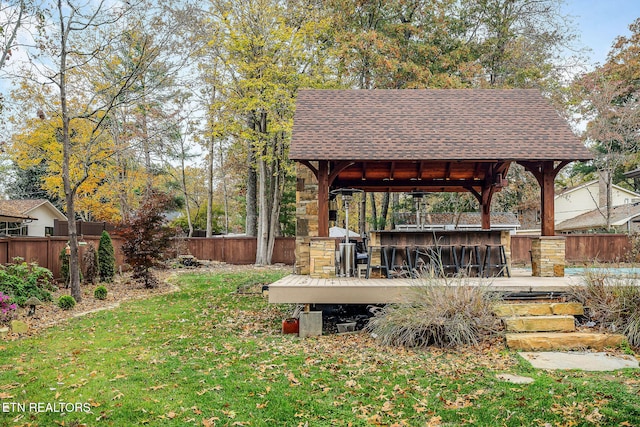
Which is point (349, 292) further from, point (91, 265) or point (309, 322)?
point (91, 265)

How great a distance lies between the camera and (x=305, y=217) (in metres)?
11.3

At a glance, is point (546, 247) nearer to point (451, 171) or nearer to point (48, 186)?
point (451, 171)

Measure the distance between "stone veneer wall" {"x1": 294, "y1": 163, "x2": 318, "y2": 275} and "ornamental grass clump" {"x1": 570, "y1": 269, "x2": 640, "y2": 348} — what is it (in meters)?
5.60

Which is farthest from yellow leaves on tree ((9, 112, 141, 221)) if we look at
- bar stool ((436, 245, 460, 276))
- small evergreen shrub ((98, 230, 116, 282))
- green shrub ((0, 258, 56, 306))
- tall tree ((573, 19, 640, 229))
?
tall tree ((573, 19, 640, 229))

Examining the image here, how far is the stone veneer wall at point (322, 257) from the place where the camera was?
913 cm

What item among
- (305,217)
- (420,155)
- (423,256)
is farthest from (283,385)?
(305,217)

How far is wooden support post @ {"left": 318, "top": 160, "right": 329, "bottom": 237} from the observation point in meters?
9.21

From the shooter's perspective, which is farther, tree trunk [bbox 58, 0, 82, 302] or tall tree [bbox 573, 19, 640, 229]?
tall tree [bbox 573, 19, 640, 229]

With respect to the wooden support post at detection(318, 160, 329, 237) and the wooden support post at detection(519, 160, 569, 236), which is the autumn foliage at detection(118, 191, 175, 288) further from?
the wooden support post at detection(519, 160, 569, 236)

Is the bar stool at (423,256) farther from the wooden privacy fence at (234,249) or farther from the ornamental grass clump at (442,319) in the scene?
the wooden privacy fence at (234,249)

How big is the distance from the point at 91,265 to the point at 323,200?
787cm

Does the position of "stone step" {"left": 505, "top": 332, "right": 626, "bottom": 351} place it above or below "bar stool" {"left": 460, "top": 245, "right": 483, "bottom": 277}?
below

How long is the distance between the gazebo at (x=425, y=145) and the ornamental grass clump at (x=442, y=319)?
2.84 meters

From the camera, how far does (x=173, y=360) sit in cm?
588
